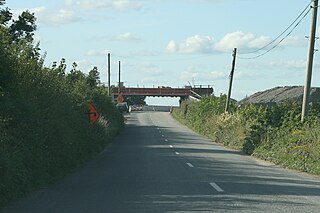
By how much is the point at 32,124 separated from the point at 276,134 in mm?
17693

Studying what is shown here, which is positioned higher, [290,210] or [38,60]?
[38,60]

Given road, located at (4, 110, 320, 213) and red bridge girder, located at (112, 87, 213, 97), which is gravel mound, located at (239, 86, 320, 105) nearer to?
road, located at (4, 110, 320, 213)

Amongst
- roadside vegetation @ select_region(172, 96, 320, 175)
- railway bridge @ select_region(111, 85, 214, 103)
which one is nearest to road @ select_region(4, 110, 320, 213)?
roadside vegetation @ select_region(172, 96, 320, 175)

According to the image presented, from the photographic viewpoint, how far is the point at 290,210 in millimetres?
12547

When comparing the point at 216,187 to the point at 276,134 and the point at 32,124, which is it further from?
the point at 276,134

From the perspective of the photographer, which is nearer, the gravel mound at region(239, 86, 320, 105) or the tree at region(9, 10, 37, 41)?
the tree at region(9, 10, 37, 41)

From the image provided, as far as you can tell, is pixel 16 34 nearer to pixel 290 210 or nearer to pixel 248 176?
pixel 248 176

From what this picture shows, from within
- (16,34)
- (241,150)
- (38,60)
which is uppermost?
(16,34)

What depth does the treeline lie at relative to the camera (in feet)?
52.1

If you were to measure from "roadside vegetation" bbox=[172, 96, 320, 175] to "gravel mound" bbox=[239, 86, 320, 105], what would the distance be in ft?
15.3

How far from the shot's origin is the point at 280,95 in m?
55.8

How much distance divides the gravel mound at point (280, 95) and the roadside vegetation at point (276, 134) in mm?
4668

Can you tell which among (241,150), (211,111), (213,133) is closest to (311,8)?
(241,150)

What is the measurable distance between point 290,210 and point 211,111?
171 feet
